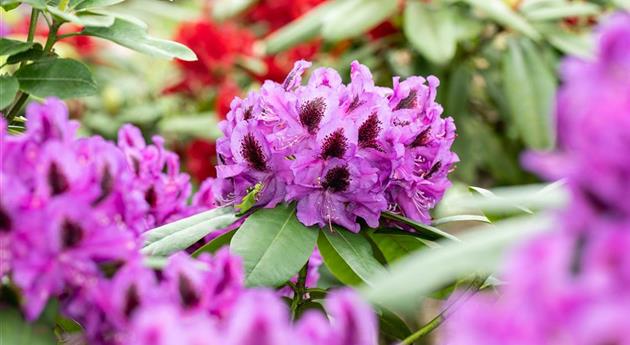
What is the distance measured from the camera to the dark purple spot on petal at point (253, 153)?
0.79 metres

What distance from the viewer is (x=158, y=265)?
59 cm

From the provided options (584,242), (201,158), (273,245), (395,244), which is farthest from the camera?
(201,158)

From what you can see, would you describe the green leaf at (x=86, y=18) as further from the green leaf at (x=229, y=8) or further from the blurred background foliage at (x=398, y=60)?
the green leaf at (x=229, y=8)

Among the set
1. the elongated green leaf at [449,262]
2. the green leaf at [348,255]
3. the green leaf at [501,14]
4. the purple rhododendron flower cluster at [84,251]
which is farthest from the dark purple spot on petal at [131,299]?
the green leaf at [501,14]

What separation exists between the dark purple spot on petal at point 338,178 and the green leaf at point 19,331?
28 centimetres

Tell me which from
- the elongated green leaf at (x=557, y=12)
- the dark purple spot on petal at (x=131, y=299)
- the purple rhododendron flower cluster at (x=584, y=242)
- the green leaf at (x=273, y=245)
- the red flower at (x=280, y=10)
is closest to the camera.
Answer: the purple rhododendron flower cluster at (x=584, y=242)

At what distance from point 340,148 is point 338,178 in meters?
0.03

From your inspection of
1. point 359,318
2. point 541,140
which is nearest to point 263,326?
point 359,318

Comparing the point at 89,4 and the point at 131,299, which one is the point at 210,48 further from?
the point at 131,299

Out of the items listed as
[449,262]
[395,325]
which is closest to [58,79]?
[395,325]

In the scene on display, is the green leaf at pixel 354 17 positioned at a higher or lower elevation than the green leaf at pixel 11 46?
lower

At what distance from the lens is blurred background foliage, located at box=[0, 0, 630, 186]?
1880 mm

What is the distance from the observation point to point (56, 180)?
53 centimetres

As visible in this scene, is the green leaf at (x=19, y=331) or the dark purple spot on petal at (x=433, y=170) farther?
the dark purple spot on petal at (x=433, y=170)
